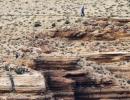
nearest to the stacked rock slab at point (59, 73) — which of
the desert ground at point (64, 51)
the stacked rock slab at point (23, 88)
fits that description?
the desert ground at point (64, 51)

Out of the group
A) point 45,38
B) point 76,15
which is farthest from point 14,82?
point 76,15

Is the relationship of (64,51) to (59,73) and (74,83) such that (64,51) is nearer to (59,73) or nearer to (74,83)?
(59,73)

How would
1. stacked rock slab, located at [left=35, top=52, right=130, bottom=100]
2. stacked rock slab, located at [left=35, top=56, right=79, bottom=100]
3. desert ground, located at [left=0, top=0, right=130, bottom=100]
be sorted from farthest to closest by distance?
1. stacked rock slab, located at [left=35, top=52, right=130, bottom=100]
2. stacked rock slab, located at [left=35, top=56, right=79, bottom=100]
3. desert ground, located at [left=0, top=0, right=130, bottom=100]

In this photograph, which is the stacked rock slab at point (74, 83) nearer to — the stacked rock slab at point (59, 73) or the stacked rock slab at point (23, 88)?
the stacked rock slab at point (59, 73)

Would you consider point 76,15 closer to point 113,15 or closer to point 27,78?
point 113,15

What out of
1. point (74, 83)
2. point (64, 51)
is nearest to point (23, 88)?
point (74, 83)

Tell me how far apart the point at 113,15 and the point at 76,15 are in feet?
6.43

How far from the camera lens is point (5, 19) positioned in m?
51.4

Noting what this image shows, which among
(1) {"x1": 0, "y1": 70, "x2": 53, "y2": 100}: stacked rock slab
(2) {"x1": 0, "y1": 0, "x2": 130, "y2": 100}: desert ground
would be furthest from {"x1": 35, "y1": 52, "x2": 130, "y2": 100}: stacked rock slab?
(1) {"x1": 0, "y1": 70, "x2": 53, "y2": 100}: stacked rock slab

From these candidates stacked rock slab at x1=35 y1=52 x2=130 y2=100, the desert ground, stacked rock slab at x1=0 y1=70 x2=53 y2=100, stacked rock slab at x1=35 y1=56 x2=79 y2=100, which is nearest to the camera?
stacked rock slab at x1=0 y1=70 x2=53 y2=100

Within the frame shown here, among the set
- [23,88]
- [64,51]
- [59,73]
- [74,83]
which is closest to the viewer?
[23,88]

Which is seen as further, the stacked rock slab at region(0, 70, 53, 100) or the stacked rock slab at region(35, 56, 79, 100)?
the stacked rock slab at region(35, 56, 79, 100)

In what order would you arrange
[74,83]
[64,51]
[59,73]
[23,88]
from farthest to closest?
[64,51], [59,73], [74,83], [23,88]

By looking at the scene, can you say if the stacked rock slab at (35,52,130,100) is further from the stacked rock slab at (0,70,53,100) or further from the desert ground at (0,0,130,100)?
the stacked rock slab at (0,70,53,100)
